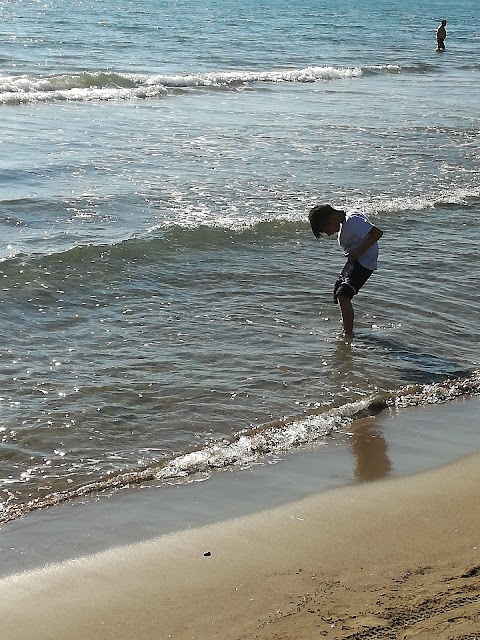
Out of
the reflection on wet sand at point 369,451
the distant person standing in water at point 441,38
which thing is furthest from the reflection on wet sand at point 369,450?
the distant person standing in water at point 441,38

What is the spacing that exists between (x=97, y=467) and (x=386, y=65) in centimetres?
2891

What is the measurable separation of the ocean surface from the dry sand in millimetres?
824

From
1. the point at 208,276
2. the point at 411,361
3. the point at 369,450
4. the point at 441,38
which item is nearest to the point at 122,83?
the point at 208,276

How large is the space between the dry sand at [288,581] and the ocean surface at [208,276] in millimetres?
824

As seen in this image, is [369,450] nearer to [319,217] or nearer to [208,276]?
[319,217]

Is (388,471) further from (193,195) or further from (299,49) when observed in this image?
(299,49)

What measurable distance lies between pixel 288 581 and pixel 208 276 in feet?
18.4

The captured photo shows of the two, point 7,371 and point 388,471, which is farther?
point 7,371

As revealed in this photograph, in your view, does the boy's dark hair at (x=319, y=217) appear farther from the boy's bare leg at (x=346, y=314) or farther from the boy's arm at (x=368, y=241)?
the boy's bare leg at (x=346, y=314)

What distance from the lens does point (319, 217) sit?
24.7 ft

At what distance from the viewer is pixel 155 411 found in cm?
648

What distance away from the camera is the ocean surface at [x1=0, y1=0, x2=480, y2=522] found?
6.22m

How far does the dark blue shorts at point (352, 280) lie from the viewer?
7.96 meters

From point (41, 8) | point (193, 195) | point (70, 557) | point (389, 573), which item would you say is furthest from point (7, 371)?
point (41, 8)
